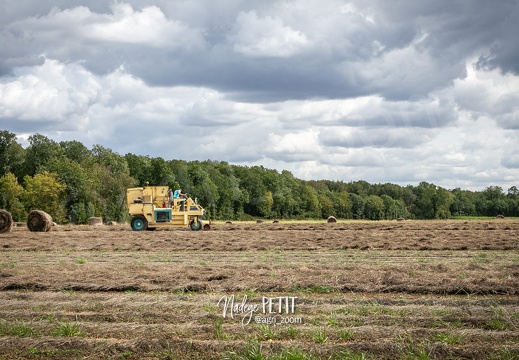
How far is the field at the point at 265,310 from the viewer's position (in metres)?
8.62

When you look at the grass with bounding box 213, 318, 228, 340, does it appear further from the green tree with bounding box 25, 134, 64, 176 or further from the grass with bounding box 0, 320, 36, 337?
the green tree with bounding box 25, 134, 64, 176

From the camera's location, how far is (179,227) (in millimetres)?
40500

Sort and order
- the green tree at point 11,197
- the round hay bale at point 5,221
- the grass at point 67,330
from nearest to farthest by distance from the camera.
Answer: the grass at point 67,330
the round hay bale at point 5,221
the green tree at point 11,197

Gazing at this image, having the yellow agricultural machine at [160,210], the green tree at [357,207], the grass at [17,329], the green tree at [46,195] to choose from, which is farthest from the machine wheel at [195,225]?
the green tree at [357,207]

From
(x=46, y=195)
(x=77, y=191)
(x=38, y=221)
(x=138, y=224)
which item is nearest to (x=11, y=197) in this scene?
(x=46, y=195)

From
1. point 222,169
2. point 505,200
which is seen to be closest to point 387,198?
point 505,200

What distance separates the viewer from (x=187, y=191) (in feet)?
296

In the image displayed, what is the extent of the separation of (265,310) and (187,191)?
Result: 8005 cm

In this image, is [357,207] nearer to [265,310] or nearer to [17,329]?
[265,310]

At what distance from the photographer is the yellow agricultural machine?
129 feet

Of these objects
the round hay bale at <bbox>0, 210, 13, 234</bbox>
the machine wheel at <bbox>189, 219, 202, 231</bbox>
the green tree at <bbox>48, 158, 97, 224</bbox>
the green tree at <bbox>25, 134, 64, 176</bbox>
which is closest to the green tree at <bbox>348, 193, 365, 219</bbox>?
the green tree at <bbox>25, 134, 64, 176</bbox>

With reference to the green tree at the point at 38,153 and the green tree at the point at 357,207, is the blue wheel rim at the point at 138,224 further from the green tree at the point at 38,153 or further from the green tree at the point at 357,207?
the green tree at the point at 357,207

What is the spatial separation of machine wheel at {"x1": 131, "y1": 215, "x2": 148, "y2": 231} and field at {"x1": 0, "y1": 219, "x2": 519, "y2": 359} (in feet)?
64.3

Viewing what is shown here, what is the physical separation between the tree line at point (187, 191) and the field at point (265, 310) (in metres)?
54.6
